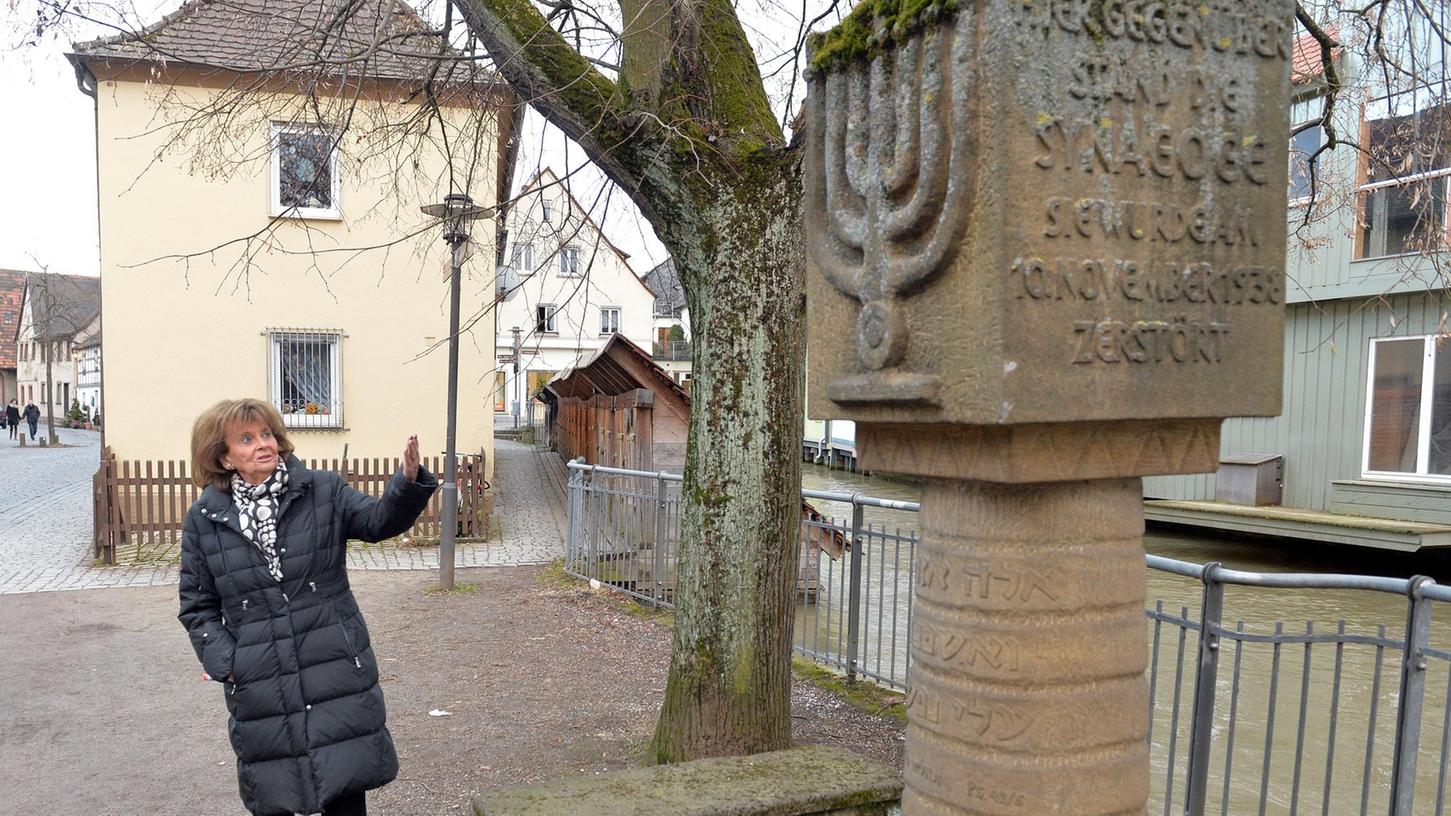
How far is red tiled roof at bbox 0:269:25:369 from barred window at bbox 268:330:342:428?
54.5m

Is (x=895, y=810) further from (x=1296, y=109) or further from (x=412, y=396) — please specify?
(x=1296, y=109)

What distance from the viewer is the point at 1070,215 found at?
2.23 meters

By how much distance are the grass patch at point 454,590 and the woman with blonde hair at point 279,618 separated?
6746mm

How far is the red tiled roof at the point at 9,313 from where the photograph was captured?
194 ft

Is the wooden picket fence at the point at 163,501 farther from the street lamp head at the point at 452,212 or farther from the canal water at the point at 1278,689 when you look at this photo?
the canal water at the point at 1278,689

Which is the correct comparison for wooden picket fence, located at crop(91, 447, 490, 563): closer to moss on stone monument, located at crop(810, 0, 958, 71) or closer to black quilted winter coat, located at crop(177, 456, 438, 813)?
black quilted winter coat, located at crop(177, 456, 438, 813)

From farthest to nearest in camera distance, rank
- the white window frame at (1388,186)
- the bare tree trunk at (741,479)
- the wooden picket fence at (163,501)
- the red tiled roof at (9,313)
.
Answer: the red tiled roof at (9,313) → the wooden picket fence at (163,501) → the white window frame at (1388,186) → the bare tree trunk at (741,479)

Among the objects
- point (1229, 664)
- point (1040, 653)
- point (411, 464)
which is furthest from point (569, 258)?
point (1229, 664)

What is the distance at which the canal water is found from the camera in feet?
12.9

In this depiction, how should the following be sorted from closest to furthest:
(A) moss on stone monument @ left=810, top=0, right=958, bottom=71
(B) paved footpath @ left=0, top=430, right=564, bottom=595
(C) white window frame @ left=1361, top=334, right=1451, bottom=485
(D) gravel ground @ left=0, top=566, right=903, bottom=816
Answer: (A) moss on stone monument @ left=810, top=0, right=958, bottom=71, (D) gravel ground @ left=0, top=566, right=903, bottom=816, (B) paved footpath @ left=0, top=430, right=564, bottom=595, (C) white window frame @ left=1361, top=334, right=1451, bottom=485

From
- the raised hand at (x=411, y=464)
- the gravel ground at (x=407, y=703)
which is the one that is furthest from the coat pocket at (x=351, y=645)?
the gravel ground at (x=407, y=703)

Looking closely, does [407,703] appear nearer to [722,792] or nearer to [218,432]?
[218,432]

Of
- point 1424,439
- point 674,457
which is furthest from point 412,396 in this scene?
point 1424,439

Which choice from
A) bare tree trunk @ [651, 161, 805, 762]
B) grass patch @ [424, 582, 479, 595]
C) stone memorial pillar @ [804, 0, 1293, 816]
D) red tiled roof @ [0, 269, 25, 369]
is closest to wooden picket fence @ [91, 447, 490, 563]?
grass patch @ [424, 582, 479, 595]
